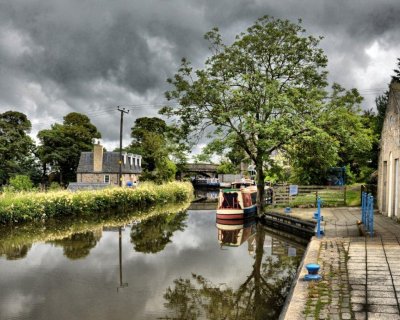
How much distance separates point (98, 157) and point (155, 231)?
3395cm

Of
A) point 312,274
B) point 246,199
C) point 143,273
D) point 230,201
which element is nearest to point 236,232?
point 230,201

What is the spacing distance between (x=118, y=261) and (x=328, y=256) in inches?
282

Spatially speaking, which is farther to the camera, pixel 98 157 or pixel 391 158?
pixel 98 157

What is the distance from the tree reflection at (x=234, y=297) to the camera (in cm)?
868

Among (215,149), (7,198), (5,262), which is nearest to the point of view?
(5,262)

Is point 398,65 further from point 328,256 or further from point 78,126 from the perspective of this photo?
point 78,126

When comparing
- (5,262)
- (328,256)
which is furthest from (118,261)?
(328,256)

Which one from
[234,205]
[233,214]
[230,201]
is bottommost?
[233,214]

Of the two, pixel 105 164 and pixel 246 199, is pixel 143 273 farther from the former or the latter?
pixel 105 164

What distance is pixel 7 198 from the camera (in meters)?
21.2

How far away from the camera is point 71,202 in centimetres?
2453

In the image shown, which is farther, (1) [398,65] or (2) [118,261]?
(1) [398,65]

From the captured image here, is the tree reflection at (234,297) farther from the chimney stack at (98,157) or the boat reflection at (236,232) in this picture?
the chimney stack at (98,157)

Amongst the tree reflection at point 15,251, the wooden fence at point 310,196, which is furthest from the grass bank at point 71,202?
the wooden fence at point 310,196
